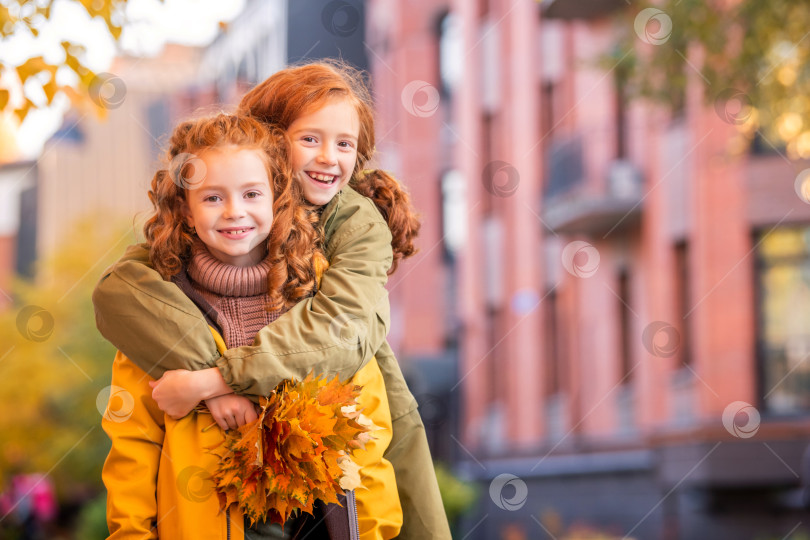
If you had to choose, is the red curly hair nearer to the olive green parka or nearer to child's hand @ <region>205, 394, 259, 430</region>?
the olive green parka

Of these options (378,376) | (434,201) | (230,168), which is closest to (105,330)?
(230,168)

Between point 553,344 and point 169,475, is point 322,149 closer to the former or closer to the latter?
point 169,475

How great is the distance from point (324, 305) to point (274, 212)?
272 mm

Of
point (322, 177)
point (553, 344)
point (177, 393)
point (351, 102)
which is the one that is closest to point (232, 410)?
point (177, 393)

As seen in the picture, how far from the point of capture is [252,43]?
2528 centimetres

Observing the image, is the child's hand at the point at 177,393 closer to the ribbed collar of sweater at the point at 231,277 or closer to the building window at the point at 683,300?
the ribbed collar of sweater at the point at 231,277

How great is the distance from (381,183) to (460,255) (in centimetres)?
1662

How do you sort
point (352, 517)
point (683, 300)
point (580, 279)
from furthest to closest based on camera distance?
point (580, 279) < point (683, 300) < point (352, 517)

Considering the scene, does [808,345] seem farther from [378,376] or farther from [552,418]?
[378,376]

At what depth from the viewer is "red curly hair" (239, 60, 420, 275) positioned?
2.78 metres

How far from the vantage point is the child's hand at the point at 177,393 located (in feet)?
8.18

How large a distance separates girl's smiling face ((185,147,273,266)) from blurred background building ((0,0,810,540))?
22.7 ft

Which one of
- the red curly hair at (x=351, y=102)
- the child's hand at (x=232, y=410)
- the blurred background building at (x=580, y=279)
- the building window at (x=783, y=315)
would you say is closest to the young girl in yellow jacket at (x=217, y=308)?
the child's hand at (x=232, y=410)

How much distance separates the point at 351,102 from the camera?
2.83 meters
